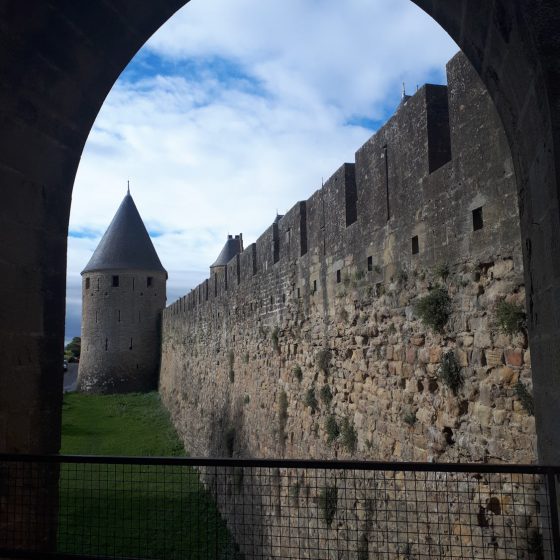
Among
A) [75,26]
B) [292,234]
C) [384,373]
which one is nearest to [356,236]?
[384,373]

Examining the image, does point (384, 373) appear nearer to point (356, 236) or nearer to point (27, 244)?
point (356, 236)

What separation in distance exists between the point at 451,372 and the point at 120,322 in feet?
88.4

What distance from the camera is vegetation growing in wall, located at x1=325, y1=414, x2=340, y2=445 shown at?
250 inches

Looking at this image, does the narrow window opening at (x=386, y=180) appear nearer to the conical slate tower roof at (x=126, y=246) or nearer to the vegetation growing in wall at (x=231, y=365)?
the vegetation growing in wall at (x=231, y=365)

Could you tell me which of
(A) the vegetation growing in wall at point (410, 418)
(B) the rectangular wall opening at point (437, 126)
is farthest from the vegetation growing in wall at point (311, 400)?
(B) the rectangular wall opening at point (437, 126)

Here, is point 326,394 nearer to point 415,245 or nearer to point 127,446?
point 415,245

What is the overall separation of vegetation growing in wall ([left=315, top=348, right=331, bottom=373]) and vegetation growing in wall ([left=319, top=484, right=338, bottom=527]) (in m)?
1.36

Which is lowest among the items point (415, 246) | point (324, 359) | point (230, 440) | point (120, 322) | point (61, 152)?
point (230, 440)

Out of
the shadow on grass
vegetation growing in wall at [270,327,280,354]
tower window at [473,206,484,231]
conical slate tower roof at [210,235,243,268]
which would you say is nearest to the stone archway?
the shadow on grass

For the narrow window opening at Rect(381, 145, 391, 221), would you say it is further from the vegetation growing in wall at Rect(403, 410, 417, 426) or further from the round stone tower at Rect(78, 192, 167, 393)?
the round stone tower at Rect(78, 192, 167, 393)

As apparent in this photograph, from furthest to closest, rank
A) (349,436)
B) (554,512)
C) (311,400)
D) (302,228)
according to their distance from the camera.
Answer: (302,228), (311,400), (349,436), (554,512)

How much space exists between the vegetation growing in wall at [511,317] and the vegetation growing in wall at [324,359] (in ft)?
10.8

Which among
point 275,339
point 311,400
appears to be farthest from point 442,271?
point 275,339

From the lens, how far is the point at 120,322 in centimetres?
2942
